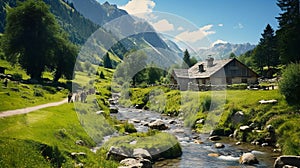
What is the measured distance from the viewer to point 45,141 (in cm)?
1898

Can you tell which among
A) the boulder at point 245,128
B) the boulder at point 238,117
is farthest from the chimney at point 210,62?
the boulder at point 245,128

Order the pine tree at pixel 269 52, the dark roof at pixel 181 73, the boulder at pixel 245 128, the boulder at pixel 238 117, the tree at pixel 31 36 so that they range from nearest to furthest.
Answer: the boulder at pixel 245 128 < the boulder at pixel 238 117 < the tree at pixel 31 36 < the dark roof at pixel 181 73 < the pine tree at pixel 269 52

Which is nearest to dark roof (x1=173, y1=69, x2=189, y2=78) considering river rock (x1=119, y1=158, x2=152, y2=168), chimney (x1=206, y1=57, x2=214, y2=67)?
chimney (x1=206, y1=57, x2=214, y2=67)

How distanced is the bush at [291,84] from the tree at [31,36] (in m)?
51.6

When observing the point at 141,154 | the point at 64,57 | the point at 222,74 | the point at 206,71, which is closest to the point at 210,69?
the point at 206,71

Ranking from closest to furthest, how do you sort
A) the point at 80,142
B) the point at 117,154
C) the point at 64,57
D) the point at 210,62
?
the point at 117,154 → the point at 80,142 → the point at 210,62 → the point at 64,57

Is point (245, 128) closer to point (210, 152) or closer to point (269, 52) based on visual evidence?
point (210, 152)

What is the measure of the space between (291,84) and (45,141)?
26.1 meters

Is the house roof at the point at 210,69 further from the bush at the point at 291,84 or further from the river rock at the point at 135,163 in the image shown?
the river rock at the point at 135,163

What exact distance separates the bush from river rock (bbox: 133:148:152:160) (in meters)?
18.6

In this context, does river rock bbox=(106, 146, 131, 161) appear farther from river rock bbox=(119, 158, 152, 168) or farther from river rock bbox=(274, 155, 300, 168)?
river rock bbox=(274, 155, 300, 168)

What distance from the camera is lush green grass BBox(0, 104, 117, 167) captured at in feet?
44.0

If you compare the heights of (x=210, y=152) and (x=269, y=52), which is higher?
(x=269, y=52)

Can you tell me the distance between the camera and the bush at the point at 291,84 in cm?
3150
